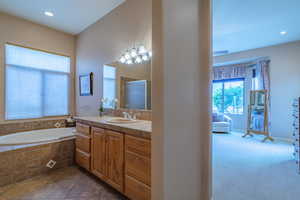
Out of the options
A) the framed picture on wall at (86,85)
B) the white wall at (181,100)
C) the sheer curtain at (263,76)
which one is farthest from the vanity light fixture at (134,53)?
the sheer curtain at (263,76)

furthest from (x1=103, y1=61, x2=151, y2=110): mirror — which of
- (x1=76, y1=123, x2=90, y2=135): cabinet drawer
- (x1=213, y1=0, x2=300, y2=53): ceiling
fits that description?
(x1=213, y1=0, x2=300, y2=53): ceiling

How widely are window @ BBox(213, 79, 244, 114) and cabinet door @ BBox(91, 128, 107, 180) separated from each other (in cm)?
546

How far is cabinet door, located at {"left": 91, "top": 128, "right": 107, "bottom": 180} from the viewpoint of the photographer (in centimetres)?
190

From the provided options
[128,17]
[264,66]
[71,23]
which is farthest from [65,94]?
[264,66]

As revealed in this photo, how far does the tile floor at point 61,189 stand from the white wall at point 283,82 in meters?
5.11

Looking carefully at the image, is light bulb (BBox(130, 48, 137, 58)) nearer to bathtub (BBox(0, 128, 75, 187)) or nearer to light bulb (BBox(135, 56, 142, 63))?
light bulb (BBox(135, 56, 142, 63))

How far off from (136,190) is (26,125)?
3.12 meters

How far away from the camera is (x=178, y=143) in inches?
48.0

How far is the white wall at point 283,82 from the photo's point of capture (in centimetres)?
415

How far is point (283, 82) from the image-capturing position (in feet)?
14.2

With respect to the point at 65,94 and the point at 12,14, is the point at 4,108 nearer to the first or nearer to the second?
the point at 65,94

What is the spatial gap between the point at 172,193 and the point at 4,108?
3728 mm

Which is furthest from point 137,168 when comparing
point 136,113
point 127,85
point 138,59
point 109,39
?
point 109,39

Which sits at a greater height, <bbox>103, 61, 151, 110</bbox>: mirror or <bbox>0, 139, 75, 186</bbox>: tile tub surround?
<bbox>103, 61, 151, 110</bbox>: mirror
